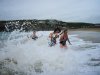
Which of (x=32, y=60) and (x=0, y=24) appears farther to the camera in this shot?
(x=0, y=24)

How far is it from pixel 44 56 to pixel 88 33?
0.66m

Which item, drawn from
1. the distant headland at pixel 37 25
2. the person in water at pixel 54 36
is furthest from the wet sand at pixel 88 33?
the person in water at pixel 54 36

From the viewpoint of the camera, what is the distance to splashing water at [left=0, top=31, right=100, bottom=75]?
2.32 m

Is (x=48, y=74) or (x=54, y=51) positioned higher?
(x=54, y=51)

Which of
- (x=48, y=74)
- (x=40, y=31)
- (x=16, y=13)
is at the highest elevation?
(x=16, y=13)

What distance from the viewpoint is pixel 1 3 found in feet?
8.70

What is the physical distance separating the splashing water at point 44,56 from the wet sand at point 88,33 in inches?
2.1

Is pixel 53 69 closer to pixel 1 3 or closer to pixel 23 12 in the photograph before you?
pixel 23 12

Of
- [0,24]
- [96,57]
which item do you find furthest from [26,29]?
[96,57]

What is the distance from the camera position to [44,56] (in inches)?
95.0

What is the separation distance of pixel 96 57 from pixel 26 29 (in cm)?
97

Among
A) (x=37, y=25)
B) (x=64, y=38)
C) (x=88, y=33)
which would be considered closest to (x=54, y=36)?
(x=64, y=38)

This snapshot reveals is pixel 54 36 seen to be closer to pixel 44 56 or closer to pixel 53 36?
pixel 53 36

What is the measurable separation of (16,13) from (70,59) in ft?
3.23
